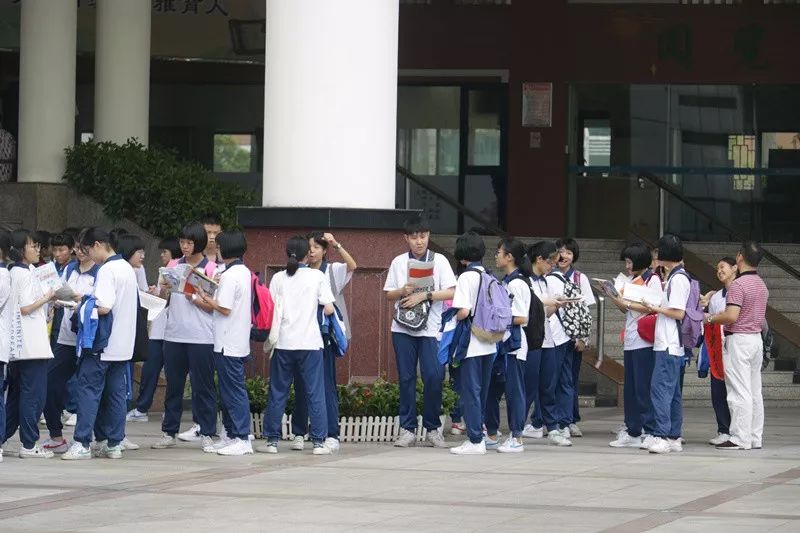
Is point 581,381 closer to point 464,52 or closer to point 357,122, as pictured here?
point 357,122

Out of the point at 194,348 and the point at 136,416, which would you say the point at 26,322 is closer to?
the point at 194,348

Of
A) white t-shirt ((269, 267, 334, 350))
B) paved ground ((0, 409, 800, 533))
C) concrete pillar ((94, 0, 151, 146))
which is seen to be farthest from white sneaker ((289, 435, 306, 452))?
concrete pillar ((94, 0, 151, 146))

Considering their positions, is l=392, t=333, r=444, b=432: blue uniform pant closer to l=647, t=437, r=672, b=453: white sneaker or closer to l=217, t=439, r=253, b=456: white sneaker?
l=217, t=439, r=253, b=456: white sneaker

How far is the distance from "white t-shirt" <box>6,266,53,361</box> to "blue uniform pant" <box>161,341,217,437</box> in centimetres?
110

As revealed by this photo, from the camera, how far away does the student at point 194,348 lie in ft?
44.3

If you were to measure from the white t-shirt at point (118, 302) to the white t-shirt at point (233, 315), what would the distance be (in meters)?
0.64

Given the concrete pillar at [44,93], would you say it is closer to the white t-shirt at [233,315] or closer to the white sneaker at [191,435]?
the white sneaker at [191,435]

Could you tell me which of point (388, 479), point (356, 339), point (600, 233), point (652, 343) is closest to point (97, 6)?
point (600, 233)

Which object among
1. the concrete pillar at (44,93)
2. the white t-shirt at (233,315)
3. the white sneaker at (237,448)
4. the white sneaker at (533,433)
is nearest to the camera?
the white t-shirt at (233,315)

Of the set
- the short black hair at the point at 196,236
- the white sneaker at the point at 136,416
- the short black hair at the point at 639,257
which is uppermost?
the short black hair at the point at 196,236

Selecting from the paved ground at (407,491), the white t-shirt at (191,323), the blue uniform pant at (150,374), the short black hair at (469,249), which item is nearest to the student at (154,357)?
the blue uniform pant at (150,374)

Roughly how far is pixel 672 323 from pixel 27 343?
5091 mm

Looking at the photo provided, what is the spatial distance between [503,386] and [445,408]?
27.5 inches

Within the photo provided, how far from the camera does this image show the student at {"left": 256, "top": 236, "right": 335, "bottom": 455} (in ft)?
44.0
